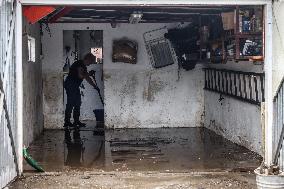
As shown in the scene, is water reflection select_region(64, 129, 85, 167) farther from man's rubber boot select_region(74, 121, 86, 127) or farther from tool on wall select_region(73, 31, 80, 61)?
tool on wall select_region(73, 31, 80, 61)

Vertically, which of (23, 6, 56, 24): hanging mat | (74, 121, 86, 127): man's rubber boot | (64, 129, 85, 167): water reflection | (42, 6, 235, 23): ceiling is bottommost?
(64, 129, 85, 167): water reflection

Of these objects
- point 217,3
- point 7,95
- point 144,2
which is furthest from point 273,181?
point 7,95

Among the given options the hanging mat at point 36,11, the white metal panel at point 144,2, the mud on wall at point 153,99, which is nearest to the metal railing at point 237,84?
the mud on wall at point 153,99

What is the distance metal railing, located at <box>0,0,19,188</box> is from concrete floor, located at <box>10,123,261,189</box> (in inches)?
13.5

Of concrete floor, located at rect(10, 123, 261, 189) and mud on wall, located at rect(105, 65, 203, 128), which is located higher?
mud on wall, located at rect(105, 65, 203, 128)

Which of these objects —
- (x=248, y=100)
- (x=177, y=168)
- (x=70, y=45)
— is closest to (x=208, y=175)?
(x=177, y=168)

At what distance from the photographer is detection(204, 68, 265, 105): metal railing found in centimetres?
918

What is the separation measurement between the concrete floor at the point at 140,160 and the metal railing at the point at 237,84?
3.46ft

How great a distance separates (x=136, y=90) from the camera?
1334 centimetres

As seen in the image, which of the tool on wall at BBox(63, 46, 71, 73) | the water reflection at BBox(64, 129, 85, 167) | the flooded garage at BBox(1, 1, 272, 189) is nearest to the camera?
the flooded garage at BBox(1, 1, 272, 189)

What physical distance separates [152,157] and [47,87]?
496 centimetres

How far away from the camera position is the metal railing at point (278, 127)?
7336mm

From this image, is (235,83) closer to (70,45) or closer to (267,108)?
(267,108)

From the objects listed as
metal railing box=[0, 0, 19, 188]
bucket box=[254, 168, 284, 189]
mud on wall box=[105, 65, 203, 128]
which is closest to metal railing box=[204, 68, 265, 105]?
mud on wall box=[105, 65, 203, 128]
